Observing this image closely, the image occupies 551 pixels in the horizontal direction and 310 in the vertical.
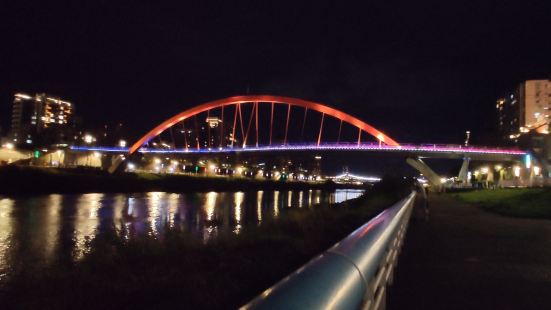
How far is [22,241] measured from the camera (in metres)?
12.6

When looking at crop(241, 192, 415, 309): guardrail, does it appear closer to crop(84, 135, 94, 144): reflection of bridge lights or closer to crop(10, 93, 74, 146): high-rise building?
crop(84, 135, 94, 144): reflection of bridge lights

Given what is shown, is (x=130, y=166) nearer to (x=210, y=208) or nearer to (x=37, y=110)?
(x=37, y=110)

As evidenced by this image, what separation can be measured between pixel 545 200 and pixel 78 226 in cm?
1830

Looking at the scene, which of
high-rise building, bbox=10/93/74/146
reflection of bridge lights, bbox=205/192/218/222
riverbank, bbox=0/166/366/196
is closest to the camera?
reflection of bridge lights, bbox=205/192/218/222

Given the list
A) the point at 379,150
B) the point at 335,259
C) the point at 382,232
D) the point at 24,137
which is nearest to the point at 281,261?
the point at 382,232

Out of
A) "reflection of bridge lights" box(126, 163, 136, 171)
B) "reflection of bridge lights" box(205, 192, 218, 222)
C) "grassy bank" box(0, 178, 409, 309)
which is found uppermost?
"reflection of bridge lights" box(126, 163, 136, 171)

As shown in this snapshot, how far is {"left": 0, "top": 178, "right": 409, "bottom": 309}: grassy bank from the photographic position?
153 inches

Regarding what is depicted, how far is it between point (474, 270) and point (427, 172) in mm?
62230

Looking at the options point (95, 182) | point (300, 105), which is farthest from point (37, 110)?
point (95, 182)

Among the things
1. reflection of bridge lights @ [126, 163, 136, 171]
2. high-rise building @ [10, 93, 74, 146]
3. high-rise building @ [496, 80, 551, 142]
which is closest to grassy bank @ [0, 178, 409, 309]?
high-rise building @ [496, 80, 551, 142]

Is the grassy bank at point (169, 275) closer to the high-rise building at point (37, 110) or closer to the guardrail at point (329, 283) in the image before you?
the guardrail at point (329, 283)

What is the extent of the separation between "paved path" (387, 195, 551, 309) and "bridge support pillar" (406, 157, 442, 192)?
48969 millimetres

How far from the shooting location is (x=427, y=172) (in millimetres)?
66688

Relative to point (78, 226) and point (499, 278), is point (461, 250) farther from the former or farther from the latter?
point (78, 226)
